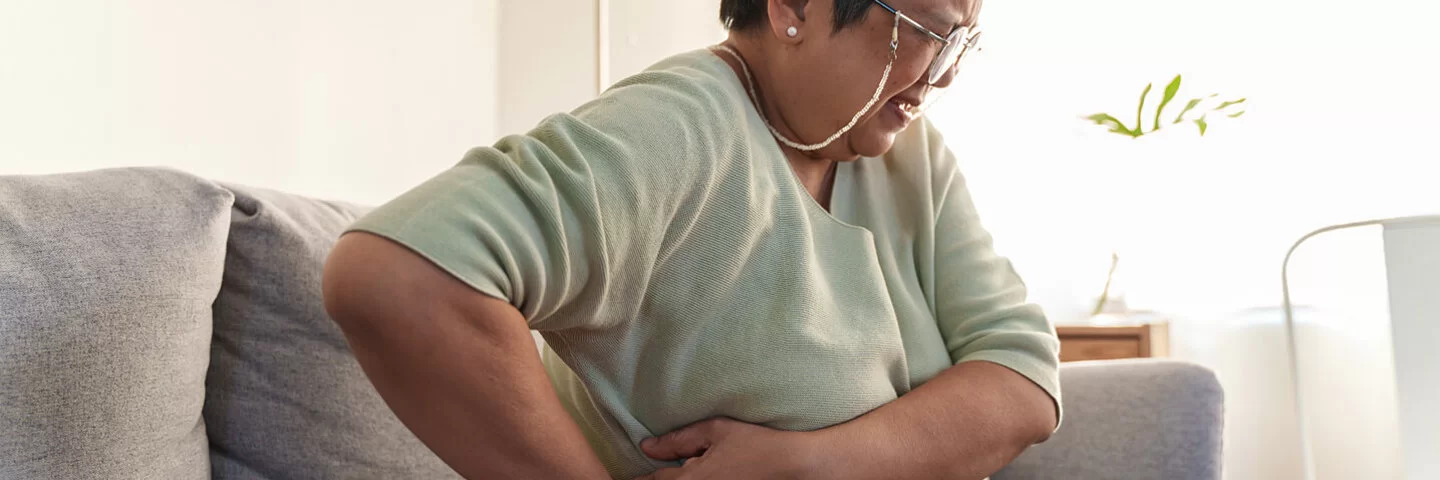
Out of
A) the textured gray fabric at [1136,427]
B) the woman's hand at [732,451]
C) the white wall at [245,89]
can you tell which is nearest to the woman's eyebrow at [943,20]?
the woman's hand at [732,451]

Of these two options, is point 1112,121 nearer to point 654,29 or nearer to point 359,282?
point 654,29

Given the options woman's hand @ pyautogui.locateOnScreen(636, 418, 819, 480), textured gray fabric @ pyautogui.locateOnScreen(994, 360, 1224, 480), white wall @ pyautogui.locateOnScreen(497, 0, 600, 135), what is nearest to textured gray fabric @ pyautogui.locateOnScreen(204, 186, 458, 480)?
woman's hand @ pyautogui.locateOnScreen(636, 418, 819, 480)

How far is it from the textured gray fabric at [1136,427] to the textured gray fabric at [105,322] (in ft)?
2.92

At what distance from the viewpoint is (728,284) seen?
840 millimetres

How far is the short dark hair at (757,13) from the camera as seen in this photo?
918 mm

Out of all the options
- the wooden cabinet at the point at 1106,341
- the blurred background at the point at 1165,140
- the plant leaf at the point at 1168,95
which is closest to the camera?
the blurred background at the point at 1165,140

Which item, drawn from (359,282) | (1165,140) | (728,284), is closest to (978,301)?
(728,284)

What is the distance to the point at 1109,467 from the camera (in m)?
1.20

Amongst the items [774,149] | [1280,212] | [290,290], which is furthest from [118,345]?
[1280,212]

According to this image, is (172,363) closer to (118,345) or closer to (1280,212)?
(118,345)

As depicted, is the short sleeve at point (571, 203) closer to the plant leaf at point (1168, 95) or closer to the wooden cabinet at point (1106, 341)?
the wooden cabinet at point (1106, 341)

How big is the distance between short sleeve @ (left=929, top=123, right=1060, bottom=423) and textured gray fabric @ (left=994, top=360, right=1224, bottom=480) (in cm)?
Result: 19

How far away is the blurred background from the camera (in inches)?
94.5

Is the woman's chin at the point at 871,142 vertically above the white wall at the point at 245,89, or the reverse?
the white wall at the point at 245,89
